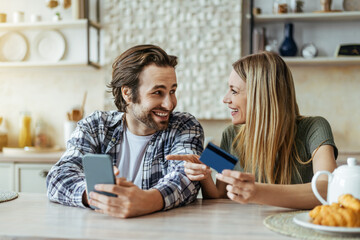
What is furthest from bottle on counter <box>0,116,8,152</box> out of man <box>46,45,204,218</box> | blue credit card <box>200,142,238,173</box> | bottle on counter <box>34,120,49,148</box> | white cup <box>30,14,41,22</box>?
blue credit card <box>200,142,238,173</box>

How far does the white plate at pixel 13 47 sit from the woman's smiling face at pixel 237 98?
2401 millimetres

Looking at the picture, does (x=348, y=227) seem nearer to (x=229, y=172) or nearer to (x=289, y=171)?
(x=229, y=172)

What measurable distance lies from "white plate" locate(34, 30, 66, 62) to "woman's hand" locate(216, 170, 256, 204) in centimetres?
270

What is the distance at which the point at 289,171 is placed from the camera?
5.71 ft

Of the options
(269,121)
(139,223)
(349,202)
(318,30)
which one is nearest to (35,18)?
(318,30)

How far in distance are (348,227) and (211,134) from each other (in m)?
2.47

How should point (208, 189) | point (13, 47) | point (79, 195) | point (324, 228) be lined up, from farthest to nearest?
1. point (13, 47)
2. point (208, 189)
3. point (79, 195)
4. point (324, 228)

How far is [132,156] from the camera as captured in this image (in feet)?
5.99

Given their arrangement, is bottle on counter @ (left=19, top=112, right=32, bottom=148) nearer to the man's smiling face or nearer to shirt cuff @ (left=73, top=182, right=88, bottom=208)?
the man's smiling face

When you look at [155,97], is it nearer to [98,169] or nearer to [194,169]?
[194,169]

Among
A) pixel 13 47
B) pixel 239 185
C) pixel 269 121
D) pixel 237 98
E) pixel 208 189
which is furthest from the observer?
pixel 13 47

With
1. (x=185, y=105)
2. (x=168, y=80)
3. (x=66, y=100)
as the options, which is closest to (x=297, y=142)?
(x=168, y=80)

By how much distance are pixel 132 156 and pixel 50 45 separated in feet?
7.14

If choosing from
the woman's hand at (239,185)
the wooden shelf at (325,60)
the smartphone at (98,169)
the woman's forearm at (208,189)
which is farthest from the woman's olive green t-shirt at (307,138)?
the wooden shelf at (325,60)
